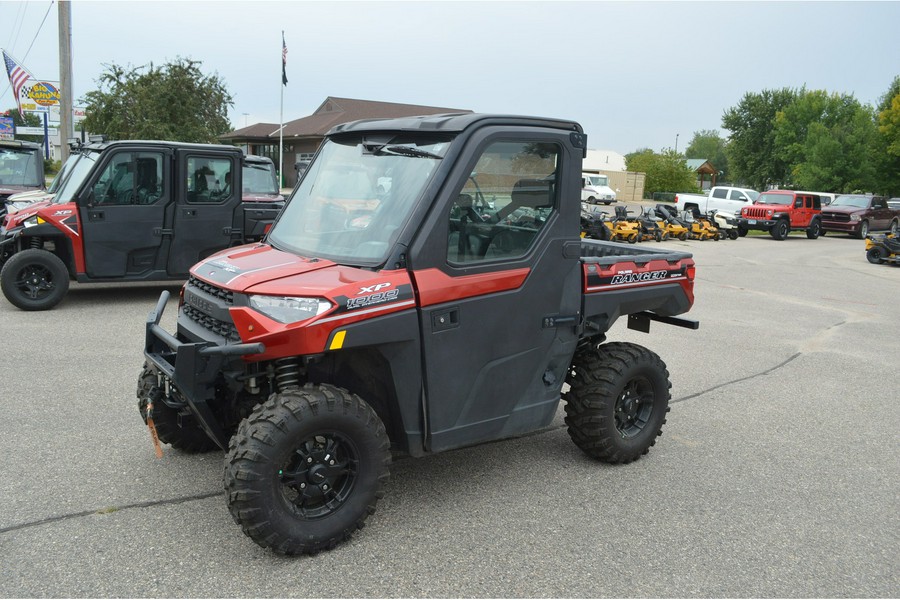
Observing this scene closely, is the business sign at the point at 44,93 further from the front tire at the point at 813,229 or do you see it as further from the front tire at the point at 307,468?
the front tire at the point at 813,229

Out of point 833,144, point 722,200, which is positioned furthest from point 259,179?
point 833,144

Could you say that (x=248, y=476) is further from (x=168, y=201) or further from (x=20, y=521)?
(x=168, y=201)

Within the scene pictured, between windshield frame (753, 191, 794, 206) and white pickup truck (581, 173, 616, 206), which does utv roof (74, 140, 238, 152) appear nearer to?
windshield frame (753, 191, 794, 206)

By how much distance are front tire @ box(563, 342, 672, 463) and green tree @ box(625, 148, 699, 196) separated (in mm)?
62210

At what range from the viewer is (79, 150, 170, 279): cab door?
30.2 feet

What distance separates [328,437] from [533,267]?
4.95ft

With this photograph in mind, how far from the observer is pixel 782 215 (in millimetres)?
28109

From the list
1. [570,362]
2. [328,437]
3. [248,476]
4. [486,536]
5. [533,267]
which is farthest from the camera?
[570,362]

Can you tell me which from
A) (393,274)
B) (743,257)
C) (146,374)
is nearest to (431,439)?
(393,274)

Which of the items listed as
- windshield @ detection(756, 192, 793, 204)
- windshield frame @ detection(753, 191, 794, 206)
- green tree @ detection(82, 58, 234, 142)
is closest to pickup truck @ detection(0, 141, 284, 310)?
green tree @ detection(82, 58, 234, 142)

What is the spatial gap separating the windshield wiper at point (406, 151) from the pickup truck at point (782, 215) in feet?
88.5

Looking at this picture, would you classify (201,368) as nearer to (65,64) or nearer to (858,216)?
(65,64)

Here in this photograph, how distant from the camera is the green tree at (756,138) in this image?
232ft

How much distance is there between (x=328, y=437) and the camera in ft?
11.8
